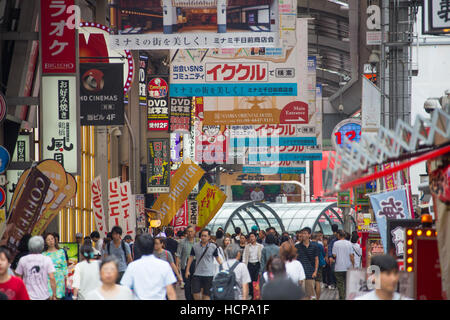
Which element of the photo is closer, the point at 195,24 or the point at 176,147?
the point at 195,24

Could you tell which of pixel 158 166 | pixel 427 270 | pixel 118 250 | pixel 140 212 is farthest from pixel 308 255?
pixel 140 212

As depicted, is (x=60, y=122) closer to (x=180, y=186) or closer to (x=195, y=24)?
(x=195, y=24)

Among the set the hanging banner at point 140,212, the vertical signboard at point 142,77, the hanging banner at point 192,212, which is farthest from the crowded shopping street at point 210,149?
the hanging banner at point 192,212

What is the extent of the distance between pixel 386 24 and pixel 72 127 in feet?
24.2

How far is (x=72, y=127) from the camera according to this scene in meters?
17.2

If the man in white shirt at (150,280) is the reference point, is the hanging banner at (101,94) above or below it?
above

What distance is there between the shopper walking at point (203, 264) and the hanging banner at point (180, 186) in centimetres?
1222

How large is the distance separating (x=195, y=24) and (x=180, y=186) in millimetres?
12704

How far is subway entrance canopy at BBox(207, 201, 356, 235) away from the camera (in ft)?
131

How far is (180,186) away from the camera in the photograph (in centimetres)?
2786

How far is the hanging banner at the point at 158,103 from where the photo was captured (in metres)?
29.4

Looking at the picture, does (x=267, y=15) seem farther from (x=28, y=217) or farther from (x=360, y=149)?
(x=360, y=149)

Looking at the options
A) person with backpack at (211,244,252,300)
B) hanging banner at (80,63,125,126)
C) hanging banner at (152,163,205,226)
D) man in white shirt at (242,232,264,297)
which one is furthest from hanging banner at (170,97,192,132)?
person with backpack at (211,244,252,300)

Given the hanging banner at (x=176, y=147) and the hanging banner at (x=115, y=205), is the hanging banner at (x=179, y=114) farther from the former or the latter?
the hanging banner at (x=115, y=205)
